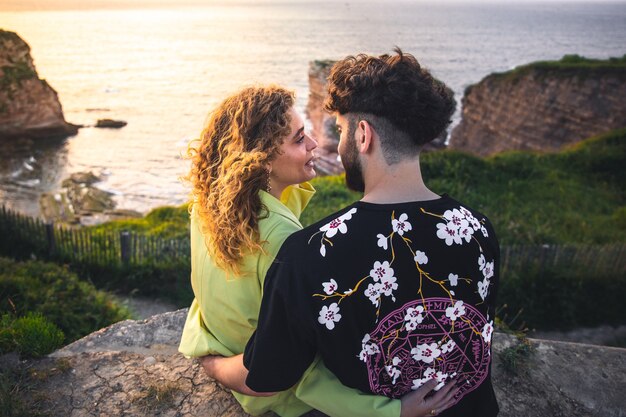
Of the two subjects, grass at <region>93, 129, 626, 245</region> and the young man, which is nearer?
the young man

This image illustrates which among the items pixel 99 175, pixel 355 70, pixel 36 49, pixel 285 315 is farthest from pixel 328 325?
pixel 36 49

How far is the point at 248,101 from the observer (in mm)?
2535

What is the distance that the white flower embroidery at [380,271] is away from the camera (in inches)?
79.1

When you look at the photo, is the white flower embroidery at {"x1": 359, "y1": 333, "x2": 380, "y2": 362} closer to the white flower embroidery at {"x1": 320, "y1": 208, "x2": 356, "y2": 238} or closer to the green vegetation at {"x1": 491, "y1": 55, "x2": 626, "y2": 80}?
the white flower embroidery at {"x1": 320, "y1": 208, "x2": 356, "y2": 238}

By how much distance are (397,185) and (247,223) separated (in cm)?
73

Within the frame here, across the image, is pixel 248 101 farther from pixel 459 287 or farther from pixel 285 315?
pixel 459 287

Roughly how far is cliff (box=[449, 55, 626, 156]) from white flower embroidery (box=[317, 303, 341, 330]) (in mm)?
24759

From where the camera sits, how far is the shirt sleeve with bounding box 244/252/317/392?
206 cm

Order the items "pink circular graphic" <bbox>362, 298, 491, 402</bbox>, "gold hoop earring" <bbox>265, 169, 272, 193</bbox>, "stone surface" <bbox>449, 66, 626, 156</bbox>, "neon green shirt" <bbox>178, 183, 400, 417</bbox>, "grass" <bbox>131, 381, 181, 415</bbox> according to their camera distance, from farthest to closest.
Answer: "stone surface" <bbox>449, 66, 626, 156</bbox> → "grass" <bbox>131, 381, 181, 415</bbox> → "gold hoop earring" <bbox>265, 169, 272, 193</bbox> → "neon green shirt" <bbox>178, 183, 400, 417</bbox> → "pink circular graphic" <bbox>362, 298, 491, 402</bbox>

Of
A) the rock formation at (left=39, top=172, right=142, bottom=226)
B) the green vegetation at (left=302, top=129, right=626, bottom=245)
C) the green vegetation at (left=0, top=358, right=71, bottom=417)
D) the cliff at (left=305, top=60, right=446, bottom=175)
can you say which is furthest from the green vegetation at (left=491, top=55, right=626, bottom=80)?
the green vegetation at (left=0, top=358, right=71, bottom=417)

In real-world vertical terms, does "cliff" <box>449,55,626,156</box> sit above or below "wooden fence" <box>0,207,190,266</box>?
above

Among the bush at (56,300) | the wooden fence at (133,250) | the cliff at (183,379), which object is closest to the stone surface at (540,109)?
the wooden fence at (133,250)

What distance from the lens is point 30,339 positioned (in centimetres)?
394

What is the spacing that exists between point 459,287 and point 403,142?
66 cm
